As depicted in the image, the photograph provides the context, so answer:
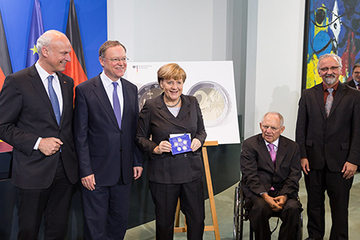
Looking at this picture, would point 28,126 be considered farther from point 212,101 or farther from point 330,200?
point 330,200

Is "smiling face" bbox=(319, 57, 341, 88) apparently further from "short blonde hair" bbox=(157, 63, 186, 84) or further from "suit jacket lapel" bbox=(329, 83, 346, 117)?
"short blonde hair" bbox=(157, 63, 186, 84)

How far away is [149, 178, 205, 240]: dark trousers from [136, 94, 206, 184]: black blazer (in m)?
0.07

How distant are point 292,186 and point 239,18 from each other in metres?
3.67

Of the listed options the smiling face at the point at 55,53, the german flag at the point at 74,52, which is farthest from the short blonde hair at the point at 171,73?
the german flag at the point at 74,52

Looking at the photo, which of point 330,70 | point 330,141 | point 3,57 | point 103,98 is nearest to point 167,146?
point 103,98

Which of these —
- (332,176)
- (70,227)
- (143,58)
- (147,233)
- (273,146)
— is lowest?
(147,233)

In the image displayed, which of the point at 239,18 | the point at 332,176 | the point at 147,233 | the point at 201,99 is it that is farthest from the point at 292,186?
the point at 239,18

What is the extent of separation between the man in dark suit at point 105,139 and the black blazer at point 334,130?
5.23 feet

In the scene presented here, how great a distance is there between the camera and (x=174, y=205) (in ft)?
7.50

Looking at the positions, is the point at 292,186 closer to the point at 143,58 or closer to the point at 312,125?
the point at 312,125

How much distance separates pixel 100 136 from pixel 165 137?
0.46 meters

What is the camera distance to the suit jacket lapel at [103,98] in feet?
6.95

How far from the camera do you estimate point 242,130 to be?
5219mm

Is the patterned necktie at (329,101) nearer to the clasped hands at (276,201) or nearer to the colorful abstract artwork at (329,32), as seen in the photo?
the clasped hands at (276,201)
